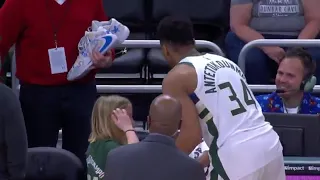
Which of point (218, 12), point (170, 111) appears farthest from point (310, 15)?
point (170, 111)

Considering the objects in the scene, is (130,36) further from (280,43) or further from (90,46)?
(90,46)

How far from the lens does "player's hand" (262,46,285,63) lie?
7096 mm

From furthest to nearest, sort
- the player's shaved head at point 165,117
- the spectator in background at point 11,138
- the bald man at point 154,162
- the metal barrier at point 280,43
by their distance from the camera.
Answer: the metal barrier at point 280,43, the spectator in background at point 11,138, the player's shaved head at point 165,117, the bald man at point 154,162

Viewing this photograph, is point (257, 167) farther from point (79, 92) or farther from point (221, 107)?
point (79, 92)

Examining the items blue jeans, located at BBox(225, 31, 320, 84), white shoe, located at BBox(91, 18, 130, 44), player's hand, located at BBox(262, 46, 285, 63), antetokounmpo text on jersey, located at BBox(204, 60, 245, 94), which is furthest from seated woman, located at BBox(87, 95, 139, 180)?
player's hand, located at BBox(262, 46, 285, 63)

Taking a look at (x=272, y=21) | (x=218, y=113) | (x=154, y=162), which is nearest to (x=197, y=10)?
(x=272, y=21)

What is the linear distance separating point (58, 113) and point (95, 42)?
0.60 m

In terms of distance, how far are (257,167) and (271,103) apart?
4.96 ft

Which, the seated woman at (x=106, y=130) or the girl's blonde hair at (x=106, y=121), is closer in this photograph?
the seated woman at (x=106, y=130)

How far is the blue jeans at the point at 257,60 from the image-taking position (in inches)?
280

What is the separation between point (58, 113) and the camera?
6168mm

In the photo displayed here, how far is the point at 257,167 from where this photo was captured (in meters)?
4.91

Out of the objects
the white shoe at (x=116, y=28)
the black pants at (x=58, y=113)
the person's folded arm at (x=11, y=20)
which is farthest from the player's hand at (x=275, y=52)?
the person's folded arm at (x=11, y=20)

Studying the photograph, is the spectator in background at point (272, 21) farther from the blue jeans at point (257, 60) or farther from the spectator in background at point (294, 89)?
the spectator in background at point (294, 89)
